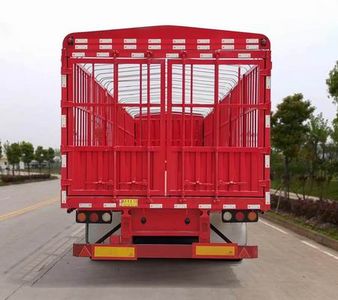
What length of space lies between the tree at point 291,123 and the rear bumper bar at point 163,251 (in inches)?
559

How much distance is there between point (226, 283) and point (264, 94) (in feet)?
9.00

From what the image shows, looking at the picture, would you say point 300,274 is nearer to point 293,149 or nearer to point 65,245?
point 65,245

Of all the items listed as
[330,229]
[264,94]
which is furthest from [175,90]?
[330,229]

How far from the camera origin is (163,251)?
309 inches

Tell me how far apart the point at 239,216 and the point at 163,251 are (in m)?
1.12

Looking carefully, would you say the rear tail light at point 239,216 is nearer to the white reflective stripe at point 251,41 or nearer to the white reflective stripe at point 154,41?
the white reflective stripe at point 251,41

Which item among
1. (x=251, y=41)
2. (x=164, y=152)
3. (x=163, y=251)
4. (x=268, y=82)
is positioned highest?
(x=251, y=41)

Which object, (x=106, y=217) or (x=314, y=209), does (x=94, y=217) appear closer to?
(x=106, y=217)

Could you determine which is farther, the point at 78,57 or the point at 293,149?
the point at 293,149

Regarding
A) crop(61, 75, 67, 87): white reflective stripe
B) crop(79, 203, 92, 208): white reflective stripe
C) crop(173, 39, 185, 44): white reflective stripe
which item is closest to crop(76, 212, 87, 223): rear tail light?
crop(79, 203, 92, 208): white reflective stripe

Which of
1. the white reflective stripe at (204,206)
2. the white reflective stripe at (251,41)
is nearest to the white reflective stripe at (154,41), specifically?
the white reflective stripe at (251,41)

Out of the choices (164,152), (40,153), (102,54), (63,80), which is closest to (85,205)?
(164,152)

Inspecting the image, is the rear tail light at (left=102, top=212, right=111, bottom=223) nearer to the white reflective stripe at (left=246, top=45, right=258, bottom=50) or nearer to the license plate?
the license plate

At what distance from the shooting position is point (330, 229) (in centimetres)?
1435
